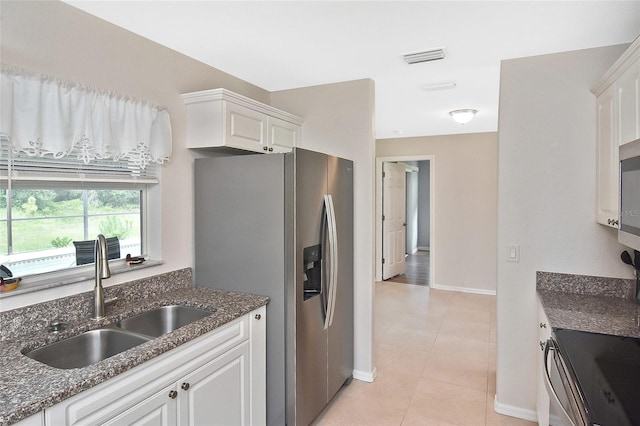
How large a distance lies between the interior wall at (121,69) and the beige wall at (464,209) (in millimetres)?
3870

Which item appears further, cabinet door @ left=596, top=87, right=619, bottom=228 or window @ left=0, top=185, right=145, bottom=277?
cabinet door @ left=596, top=87, right=619, bottom=228

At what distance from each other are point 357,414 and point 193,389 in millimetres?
1321

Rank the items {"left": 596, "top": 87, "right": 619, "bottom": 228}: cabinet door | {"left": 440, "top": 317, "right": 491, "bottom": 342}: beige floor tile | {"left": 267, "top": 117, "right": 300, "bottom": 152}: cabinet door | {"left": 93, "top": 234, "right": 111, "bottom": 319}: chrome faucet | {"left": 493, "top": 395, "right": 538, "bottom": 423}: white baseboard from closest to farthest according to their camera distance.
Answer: {"left": 93, "top": 234, "right": 111, "bottom": 319}: chrome faucet → {"left": 596, "top": 87, "right": 619, "bottom": 228}: cabinet door → {"left": 493, "top": 395, "right": 538, "bottom": 423}: white baseboard → {"left": 267, "top": 117, "right": 300, "bottom": 152}: cabinet door → {"left": 440, "top": 317, "right": 491, "bottom": 342}: beige floor tile

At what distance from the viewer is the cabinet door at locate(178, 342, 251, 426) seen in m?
1.76

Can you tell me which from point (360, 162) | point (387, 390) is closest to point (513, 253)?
point (360, 162)

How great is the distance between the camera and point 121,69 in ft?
7.03

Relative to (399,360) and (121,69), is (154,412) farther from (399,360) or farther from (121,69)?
(399,360)

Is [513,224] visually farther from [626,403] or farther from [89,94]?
[89,94]

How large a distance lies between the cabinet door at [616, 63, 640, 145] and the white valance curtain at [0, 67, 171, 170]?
245 cm

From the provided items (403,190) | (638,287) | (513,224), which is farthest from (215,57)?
(403,190)

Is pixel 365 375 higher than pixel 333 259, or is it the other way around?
pixel 333 259

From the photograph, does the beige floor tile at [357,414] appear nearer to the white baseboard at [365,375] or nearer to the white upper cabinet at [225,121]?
the white baseboard at [365,375]

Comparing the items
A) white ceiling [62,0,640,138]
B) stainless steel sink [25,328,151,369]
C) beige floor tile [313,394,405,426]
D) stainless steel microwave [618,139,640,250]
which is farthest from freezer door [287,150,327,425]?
stainless steel microwave [618,139,640,250]

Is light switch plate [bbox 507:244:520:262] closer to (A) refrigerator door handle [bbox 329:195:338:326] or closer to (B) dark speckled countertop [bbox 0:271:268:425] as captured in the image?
(A) refrigerator door handle [bbox 329:195:338:326]
